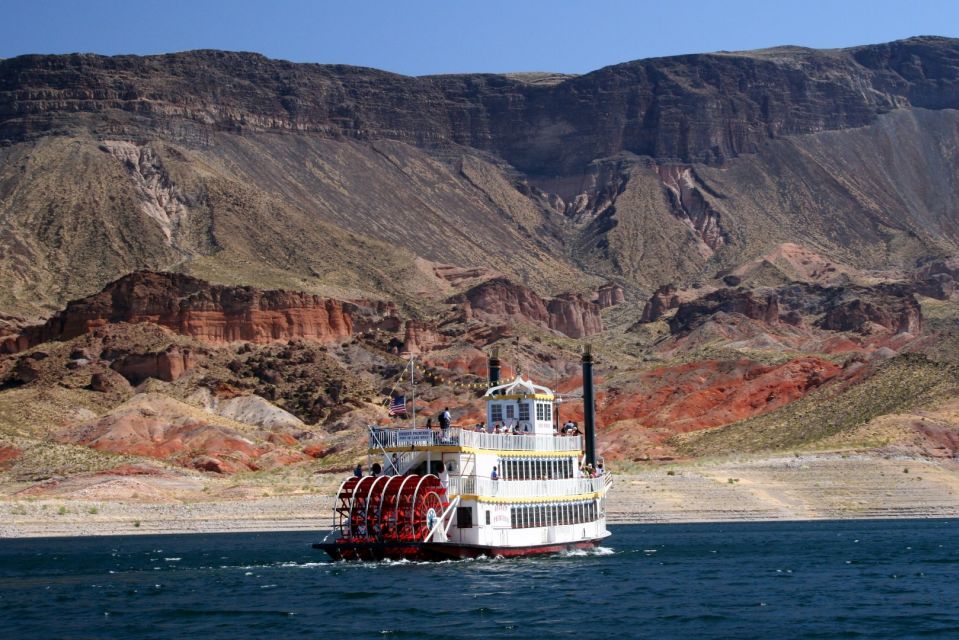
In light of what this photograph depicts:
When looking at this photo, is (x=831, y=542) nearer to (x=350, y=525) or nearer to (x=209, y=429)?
(x=350, y=525)

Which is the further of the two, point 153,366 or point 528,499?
point 153,366

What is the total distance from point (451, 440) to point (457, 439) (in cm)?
36

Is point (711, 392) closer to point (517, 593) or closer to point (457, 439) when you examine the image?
point (457, 439)

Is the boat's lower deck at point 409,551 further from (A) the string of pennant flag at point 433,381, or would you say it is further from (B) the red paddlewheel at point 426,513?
(A) the string of pennant flag at point 433,381

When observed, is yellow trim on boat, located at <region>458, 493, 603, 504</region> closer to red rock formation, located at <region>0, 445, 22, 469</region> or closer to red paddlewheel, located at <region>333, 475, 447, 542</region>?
red paddlewheel, located at <region>333, 475, 447, 542</region>

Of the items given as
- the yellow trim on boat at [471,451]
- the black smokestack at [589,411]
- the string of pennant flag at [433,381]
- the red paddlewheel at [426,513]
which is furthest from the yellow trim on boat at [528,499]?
the string of pennant flag at [433,381]

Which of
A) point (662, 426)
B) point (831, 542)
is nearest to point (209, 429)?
point (662, 426)

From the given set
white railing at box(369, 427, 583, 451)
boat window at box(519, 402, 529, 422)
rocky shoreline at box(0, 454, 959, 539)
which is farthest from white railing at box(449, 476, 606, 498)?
rocky shoreline at box(0, 454, 959, 539)

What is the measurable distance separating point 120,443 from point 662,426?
50.7 m

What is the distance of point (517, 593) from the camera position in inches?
2329

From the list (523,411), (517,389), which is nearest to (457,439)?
(523,411)

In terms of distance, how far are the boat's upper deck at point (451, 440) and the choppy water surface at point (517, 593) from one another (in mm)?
4743

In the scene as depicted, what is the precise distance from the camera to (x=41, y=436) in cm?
15400

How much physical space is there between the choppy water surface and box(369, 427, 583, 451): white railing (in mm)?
4821
